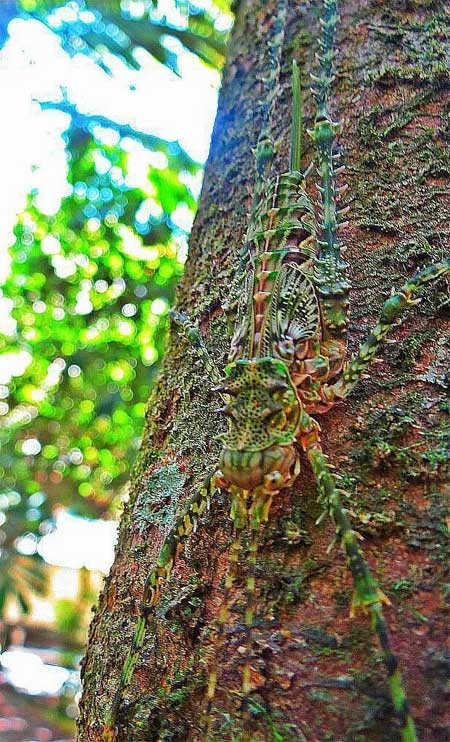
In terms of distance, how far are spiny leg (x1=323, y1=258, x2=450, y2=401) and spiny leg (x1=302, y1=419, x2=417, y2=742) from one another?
273 millimetres

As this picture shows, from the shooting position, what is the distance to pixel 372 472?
1.79m

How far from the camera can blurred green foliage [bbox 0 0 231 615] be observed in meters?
5.93

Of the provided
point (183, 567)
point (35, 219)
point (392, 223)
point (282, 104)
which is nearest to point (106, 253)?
point (35, 219)

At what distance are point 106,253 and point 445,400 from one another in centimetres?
548

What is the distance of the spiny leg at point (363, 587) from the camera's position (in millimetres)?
1361

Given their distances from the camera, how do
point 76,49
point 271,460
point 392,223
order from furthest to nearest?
1. point 76,49
2. point 392,223
3. point 271,460

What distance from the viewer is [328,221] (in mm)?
2426

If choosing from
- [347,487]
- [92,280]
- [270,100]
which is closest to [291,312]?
[347,487]

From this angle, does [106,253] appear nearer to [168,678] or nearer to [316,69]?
[316,69]

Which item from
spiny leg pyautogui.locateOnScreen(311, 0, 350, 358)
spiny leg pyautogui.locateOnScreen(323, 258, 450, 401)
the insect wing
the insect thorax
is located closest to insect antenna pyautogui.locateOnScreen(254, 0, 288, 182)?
spiny leg pyautogui.locateOnScreen(311, 0, 350, 358)

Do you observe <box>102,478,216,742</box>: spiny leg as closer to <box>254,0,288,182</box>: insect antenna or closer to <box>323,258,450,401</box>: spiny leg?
<box>323,258,450,401</box>: spiny leg

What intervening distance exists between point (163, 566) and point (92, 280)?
524cm

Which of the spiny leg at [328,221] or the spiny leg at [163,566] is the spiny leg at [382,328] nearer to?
the spiny leg at [328,221]

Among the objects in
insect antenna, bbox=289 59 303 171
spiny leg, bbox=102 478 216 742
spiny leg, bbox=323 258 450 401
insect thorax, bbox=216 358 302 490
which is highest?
insect antenna, bbox=289 59 303 171
